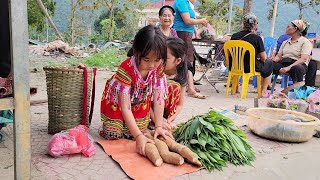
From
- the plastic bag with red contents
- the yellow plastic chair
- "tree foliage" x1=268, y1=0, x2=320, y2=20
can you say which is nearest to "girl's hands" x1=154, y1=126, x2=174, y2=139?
the plastic bag with red contents

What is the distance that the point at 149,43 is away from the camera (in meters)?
2.26

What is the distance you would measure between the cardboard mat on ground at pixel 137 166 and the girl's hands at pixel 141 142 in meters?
0.04

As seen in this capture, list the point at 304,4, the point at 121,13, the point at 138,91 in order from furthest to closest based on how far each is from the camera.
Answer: the point at 121,13 < the point at 304,4 < the point at 138,91

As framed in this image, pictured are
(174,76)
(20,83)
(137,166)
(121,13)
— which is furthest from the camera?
(121,13)

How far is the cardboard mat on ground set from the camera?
82.5 inches

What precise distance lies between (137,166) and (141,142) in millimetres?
207

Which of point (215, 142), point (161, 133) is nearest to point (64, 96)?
point (161, 133)

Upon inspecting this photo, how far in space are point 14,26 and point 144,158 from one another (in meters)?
1.26

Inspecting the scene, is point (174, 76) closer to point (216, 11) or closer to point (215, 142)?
point (215, 142)

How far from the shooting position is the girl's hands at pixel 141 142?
2.33 metres

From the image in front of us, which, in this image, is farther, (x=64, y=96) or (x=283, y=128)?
(x=283, y=128)

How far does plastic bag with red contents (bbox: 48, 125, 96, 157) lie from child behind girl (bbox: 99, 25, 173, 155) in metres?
0.32

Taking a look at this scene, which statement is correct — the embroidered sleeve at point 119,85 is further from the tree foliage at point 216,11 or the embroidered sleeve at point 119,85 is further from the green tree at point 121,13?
the tree foliage at point 216,11

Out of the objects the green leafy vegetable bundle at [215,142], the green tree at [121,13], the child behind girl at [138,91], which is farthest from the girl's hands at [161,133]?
the green tree at [121,13]
